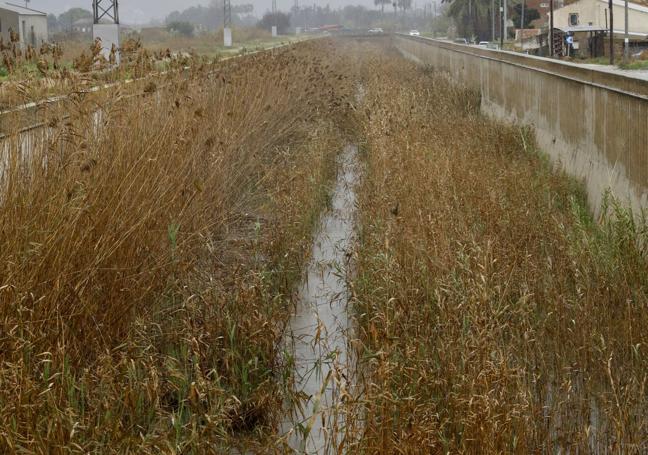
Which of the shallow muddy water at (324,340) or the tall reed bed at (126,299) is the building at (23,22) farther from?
the tall reed bed at (126,299)

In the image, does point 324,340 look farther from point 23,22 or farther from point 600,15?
point 600,15


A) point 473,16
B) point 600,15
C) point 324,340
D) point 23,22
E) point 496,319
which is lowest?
point 324,340

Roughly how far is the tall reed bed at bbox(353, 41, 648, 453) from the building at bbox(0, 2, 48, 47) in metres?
58.0

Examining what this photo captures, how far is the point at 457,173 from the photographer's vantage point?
38.5ft


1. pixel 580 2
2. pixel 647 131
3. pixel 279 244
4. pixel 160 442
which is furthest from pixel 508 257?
pixel 580 2

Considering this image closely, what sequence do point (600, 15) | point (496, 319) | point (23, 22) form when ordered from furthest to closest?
point (600, 15), point (23, 22), point (496, 319)

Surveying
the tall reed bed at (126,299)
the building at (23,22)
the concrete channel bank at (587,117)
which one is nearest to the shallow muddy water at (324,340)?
the tall reed bed at (126,299)

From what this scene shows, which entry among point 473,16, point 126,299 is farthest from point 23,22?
point 126,299

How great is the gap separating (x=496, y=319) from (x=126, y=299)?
2.02 meters

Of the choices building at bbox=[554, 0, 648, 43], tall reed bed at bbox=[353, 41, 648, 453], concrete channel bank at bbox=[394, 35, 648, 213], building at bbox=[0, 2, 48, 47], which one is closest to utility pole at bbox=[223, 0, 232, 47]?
building at bbox=[0, 2, 48, 47]

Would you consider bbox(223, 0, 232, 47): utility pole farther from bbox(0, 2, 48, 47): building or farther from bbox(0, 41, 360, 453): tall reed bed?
bbox(0, 41, 360, 453): tall reed bed

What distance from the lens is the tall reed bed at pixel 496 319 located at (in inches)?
206

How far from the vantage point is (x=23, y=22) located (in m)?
70.1

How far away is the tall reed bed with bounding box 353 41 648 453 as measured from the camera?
5.23 meters
